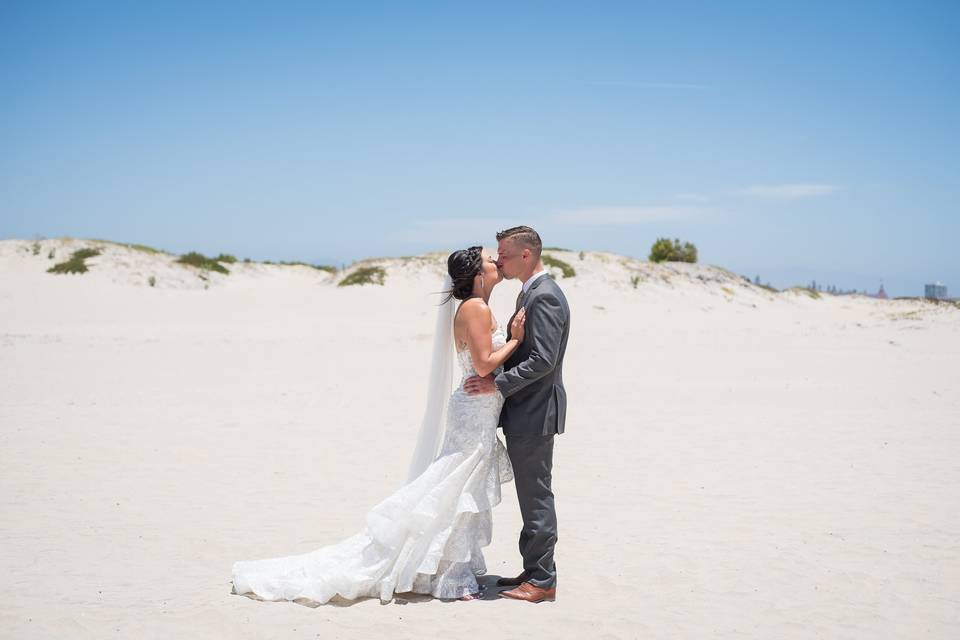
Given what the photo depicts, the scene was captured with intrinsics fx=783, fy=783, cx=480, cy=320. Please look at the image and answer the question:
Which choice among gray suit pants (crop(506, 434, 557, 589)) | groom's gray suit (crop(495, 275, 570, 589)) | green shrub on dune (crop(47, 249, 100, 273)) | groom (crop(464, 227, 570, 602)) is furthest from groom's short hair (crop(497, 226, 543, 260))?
green shrub on dune (crop(47, 249, 100, 273))

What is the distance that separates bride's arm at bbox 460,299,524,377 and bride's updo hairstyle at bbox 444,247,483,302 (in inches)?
6.8

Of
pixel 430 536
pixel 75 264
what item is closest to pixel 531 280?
pixel 430 536

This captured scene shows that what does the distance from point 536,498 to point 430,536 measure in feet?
2.41

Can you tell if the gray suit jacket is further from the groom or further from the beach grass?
the beach grass

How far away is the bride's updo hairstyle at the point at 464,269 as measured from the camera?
203 inches

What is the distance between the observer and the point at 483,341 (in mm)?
5035

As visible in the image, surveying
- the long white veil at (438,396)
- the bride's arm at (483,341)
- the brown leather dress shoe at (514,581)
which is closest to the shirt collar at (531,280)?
the bride's arm at (483,341)

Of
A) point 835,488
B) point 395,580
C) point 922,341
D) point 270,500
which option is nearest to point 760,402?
point 835,488

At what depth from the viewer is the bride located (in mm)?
5059

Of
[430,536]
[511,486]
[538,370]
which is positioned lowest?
[511,486]

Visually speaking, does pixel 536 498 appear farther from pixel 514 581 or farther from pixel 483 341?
pixel 483 341

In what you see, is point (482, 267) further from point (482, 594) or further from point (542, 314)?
point (482, 594)

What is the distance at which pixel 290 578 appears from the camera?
523 centimetres

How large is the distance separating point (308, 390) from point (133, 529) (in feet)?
24.4
